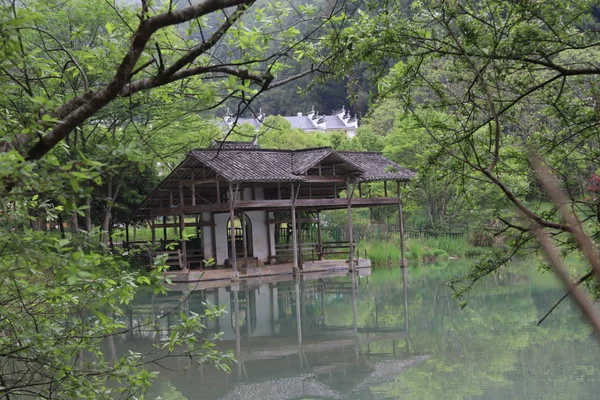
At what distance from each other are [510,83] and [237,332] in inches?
318

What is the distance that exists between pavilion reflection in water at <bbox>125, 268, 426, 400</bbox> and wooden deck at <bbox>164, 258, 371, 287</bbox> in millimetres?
2218

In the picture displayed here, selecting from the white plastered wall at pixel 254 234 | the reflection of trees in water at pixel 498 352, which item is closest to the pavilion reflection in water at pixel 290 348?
the reflection of trees in water at pixel 498 352

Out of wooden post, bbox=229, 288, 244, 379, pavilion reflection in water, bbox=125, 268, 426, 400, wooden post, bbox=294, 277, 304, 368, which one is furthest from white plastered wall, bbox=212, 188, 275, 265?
pavilion reflection in water, bbox=125, 268, 426, 400

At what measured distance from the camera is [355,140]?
33562 mm

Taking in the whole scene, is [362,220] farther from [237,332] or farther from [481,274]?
[481,274]

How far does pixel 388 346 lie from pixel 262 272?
32.9ft

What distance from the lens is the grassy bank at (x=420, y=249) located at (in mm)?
23594

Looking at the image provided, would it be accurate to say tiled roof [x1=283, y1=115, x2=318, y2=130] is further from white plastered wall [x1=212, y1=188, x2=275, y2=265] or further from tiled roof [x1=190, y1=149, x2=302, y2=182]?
tiled roof [x1=190, y1=149, x2=302, y2=182]

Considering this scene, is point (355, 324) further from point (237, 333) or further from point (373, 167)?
point (373, 167)

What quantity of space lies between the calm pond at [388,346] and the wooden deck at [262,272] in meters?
2.07

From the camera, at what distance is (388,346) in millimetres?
10211

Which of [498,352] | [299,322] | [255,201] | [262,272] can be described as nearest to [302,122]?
[262,272]

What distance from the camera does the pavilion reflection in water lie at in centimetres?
797

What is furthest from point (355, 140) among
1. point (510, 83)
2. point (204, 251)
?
point (510, 83)
